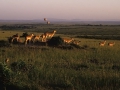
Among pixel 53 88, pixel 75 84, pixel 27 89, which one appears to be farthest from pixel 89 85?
pixel 27 89

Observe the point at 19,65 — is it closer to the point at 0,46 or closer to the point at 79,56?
the point at 79,56

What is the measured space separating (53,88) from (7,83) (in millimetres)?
1666

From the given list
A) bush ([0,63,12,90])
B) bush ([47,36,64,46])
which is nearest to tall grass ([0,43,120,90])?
bush ([0,63,12,90])

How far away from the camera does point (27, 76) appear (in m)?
11.9

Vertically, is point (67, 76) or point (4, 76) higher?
point (4, 76)

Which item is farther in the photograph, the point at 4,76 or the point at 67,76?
the point at 67,76

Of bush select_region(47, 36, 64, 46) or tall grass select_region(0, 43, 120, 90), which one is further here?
bush select_region(47, 36, 64, 46)

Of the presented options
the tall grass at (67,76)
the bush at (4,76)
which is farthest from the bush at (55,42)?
the bush at (4,76)

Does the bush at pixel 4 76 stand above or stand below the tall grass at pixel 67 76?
above

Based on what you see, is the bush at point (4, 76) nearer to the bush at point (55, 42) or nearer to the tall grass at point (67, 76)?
the tall grass at point (67, 76)

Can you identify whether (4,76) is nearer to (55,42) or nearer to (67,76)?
(67,76)

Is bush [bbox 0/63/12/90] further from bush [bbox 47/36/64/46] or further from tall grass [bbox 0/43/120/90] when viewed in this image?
bush [bbox 47/36/64/46]

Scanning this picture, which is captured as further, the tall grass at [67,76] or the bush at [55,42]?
the bush at [55,42]

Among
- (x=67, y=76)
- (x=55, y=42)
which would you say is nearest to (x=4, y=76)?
(x=67, y=76)
